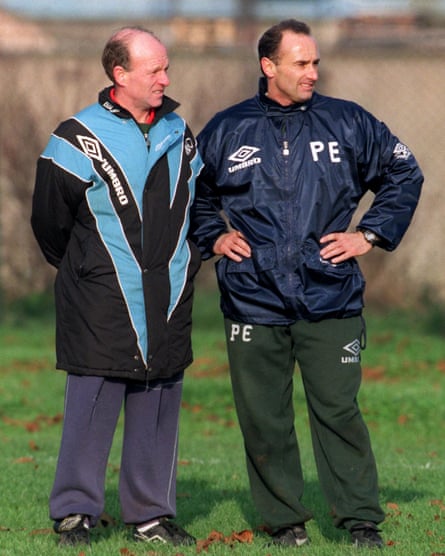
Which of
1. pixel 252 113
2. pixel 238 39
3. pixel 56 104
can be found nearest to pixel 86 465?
pixel 252 113

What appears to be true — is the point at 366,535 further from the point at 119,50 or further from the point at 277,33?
the point at 119,50

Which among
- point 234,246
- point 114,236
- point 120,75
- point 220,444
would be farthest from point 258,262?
point 220,444

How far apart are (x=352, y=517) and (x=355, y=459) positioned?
0.90 feet

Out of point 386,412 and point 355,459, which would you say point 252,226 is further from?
point 386,412

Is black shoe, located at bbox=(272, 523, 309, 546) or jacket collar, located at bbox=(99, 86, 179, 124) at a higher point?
jacket collar, located at bbox=(99, 86, 179, 124)

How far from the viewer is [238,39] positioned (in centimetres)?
1780

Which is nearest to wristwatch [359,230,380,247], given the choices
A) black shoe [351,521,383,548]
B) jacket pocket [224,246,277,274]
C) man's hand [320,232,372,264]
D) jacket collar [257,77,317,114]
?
man's hand [320,232,372,264]

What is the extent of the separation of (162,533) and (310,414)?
3.05 ft

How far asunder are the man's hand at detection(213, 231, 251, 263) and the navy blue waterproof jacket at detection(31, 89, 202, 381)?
0.23m

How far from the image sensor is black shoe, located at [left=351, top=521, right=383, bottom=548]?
20.7ft

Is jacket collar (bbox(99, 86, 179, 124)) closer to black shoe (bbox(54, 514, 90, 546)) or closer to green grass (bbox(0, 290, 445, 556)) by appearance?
black shoe (bbox(54, 514, 90, 546))

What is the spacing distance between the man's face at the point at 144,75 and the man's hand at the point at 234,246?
725mm

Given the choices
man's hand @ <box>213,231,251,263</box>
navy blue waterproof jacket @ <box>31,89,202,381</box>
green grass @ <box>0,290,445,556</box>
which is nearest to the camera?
navy blue waterproof jacket @ <box>31,89,202,381</box>

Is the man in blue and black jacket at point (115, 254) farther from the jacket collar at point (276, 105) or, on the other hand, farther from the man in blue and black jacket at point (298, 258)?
the jacket collar at point (276, 105)
